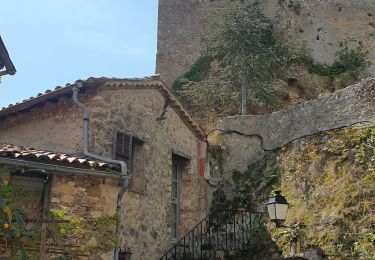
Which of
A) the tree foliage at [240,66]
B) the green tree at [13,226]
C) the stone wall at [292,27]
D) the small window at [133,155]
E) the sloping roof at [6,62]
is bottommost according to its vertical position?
the green tree at [13,226]

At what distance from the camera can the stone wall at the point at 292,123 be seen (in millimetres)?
11750

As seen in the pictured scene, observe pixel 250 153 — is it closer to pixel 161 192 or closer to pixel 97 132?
pixel 161 192

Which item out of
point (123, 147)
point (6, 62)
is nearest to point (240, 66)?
point (123, 147)

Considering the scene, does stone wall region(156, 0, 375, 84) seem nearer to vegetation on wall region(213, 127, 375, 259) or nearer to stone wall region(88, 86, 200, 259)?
stone wall region(88, 86, 200, 259)

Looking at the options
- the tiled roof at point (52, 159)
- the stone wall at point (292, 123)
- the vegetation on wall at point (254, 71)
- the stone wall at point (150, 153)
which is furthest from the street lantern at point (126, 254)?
the vegetation on wall at point (254, 71)

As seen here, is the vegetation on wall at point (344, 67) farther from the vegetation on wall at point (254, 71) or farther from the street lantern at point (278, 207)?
the street lantern at point (278, 207)

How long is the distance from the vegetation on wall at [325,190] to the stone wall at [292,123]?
1.02 ft

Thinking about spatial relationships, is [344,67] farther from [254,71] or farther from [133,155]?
[133,155]

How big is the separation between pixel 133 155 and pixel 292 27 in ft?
60.5

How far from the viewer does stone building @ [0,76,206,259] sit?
8086 millimetres

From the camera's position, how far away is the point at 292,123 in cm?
1327

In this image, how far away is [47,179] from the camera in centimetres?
815

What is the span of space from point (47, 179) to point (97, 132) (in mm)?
2256

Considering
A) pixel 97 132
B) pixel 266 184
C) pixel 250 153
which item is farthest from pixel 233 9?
pixel 97 132
